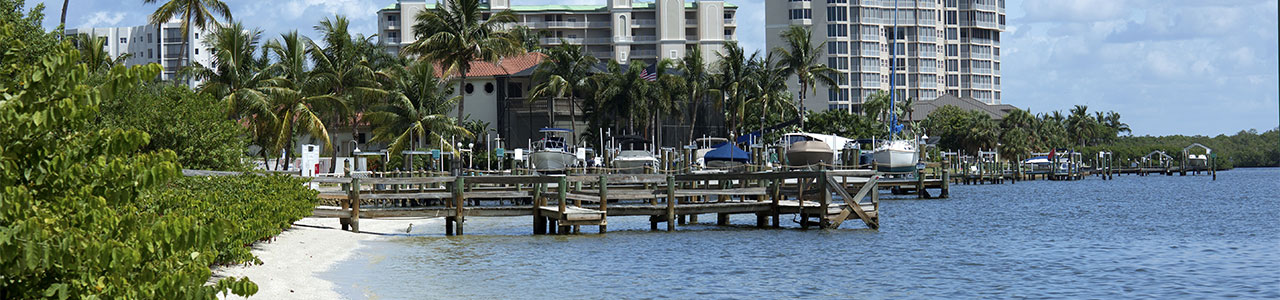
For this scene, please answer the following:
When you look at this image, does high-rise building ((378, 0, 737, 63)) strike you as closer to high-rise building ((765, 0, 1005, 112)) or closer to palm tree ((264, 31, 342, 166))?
high-rise building ((765, 0, 1005, 112))

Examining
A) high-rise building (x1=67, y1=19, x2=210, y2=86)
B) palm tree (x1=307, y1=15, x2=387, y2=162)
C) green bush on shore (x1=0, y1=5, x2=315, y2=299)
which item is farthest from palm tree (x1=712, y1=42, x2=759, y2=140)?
high-rise building (x1=67, y1=19, x2=210, y2=86)

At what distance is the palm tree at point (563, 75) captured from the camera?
75438 millimetres

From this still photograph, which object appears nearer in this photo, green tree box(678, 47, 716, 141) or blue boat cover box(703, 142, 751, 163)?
blue boat cover box(703, 142, 751, 163)

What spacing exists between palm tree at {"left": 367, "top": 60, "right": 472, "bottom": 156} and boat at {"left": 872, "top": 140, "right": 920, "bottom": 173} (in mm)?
23401

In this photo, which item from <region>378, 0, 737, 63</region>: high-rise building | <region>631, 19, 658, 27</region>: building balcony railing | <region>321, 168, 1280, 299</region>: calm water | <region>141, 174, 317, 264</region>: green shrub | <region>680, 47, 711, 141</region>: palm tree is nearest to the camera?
<region>141, 174, 317, 264</region>: green shrub

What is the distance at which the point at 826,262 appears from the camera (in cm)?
2395

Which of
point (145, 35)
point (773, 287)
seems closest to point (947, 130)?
point (773, 287)

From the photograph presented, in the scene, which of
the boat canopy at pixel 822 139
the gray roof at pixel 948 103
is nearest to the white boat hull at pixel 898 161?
the boat canopy at pixel 822 139

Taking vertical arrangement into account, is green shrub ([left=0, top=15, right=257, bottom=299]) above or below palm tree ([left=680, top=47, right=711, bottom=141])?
below

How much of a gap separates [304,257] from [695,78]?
62744mm

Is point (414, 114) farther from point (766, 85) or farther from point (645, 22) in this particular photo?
point (645, 22)

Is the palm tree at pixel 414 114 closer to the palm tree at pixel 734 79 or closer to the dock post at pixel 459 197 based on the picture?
the palm tree at pixel 734 79

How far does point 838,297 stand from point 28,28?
18.6 m

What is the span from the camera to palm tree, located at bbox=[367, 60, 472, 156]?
203 feet
